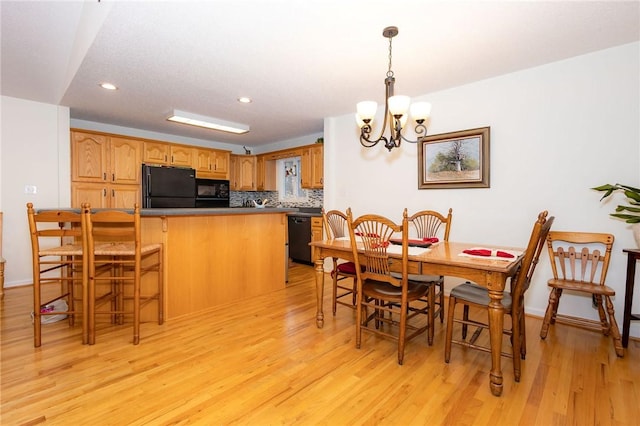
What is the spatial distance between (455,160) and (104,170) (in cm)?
476

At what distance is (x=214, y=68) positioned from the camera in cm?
276

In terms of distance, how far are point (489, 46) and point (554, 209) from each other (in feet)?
5.04

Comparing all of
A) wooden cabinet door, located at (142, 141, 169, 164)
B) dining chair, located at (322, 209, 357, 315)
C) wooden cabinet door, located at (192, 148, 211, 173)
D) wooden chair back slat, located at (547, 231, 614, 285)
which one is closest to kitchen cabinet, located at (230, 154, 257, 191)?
wooden cabinet door, located at (192, 148, 211, 173)

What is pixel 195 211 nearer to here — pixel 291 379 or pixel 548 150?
pixel 291 379

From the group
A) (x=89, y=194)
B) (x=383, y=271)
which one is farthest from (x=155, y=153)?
(x=383, y=271)

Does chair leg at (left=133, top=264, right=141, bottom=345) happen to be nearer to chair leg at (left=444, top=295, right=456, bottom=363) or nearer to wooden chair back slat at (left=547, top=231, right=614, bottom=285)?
chair leg at (left=444, top=295, right=456, bottom=363)

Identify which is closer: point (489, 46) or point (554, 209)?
point (489, 46)

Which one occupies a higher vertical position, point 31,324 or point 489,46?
point 489,46

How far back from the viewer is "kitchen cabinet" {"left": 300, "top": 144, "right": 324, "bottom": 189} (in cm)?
509

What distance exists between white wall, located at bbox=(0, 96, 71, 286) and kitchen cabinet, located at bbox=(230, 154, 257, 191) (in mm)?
2684

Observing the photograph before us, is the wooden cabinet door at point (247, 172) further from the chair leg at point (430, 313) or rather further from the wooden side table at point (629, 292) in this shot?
the wooden side table at point (629, 292)

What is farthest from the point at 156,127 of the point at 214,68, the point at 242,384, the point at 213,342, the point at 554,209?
the point at 554,209

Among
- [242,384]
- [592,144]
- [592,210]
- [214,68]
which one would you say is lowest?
[242,384]

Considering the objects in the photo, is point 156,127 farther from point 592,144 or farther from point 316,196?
point 592,144
